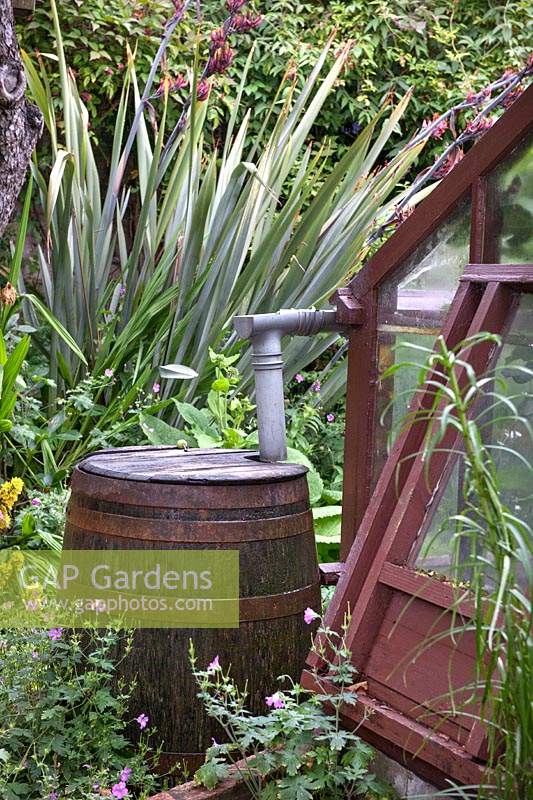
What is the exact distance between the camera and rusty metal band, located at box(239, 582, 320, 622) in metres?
1.98

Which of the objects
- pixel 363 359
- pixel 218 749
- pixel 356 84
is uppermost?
pixel 356 84

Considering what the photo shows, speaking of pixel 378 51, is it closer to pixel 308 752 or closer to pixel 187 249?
pixel 187 249

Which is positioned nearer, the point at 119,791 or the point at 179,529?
the point at 119,791

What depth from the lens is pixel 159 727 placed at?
6.52 ft

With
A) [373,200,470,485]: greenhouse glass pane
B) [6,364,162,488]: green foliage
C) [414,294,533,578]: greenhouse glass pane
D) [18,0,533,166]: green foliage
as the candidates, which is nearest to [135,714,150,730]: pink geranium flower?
[414,294,533,578]: greenhouse glass pane

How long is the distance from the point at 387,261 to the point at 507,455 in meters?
0.78

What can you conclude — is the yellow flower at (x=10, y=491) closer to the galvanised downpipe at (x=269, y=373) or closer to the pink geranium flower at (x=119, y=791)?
the galvanised downpipe at (x=269, y=373)

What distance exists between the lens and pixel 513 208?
6.24ft

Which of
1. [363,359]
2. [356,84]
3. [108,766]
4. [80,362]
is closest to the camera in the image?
[108,766]

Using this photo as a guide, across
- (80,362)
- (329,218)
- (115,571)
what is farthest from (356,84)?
(115,571)

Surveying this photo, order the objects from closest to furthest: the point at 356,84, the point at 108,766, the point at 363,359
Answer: the point at 108,766 < the point at 363,359 < the point at 356,84

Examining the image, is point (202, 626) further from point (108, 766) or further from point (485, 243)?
point (485, 243)

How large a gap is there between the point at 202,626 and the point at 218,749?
324 millimetres

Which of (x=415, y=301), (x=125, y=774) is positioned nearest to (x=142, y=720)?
(x=125, y=774)
